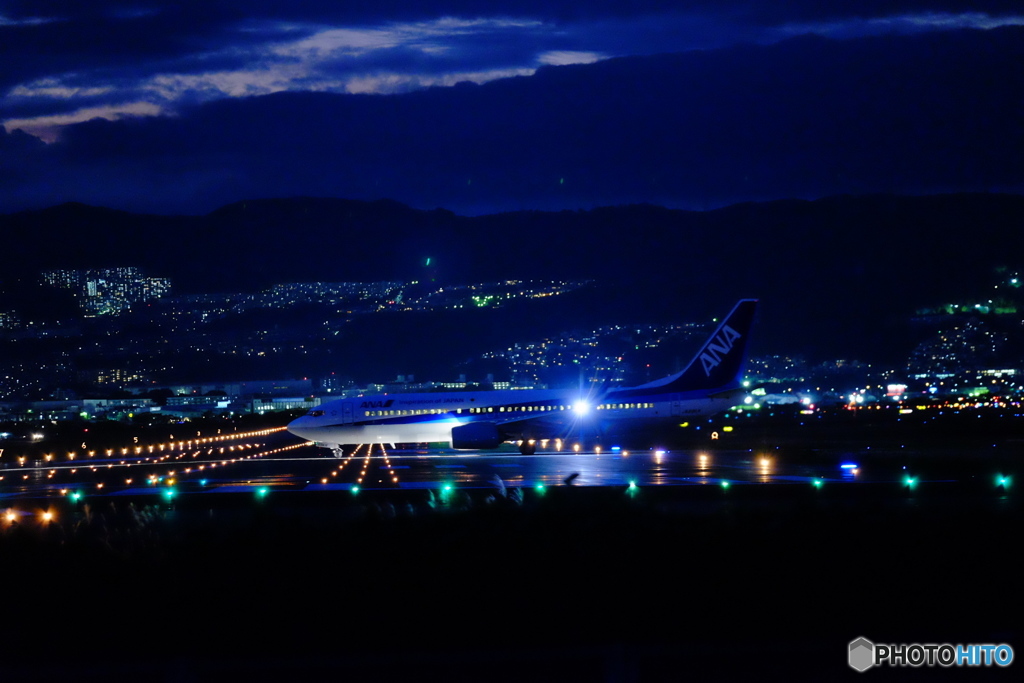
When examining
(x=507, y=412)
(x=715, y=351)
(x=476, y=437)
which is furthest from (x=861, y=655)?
(x=715, y=351)

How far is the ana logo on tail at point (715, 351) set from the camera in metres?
53.3

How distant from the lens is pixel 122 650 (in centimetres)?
1155

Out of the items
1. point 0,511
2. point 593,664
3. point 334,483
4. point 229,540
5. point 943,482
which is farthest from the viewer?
point 334,483

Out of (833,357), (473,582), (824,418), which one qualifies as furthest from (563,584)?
(833,357)

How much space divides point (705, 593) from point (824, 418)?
213 feet

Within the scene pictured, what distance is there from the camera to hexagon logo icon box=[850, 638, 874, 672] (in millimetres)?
9406

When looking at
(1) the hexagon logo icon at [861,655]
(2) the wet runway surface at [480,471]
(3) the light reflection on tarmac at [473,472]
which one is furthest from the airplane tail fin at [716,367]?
(1) the hexagon logo icon at [861,655]

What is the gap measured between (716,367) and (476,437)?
1397 cm

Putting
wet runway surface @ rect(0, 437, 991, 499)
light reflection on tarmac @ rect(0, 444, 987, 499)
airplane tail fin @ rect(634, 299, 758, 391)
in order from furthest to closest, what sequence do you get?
airplane tail fin @ rect(634, 299, 758, 391)
light reflection on tarmac @ rect(0, 444, 987, 499)
wet runway surface @ rect(0, 437, 991, 499)

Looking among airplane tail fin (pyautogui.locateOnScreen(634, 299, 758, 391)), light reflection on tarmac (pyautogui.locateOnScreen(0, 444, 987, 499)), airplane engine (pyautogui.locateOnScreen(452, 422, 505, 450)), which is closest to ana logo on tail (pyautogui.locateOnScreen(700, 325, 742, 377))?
airplane tail fin (pyautogui.locateOnScreen(634, 299, 758, 391))

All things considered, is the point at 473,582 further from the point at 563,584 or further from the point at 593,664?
the point at 593,664
